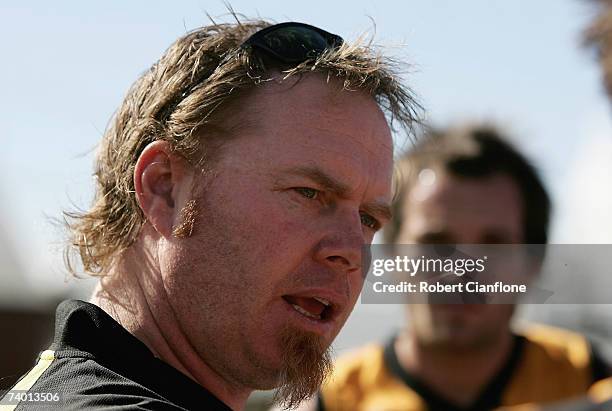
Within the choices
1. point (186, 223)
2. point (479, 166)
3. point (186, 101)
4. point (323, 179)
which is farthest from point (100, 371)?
point (479, 166)

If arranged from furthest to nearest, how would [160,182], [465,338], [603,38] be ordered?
[465,338], [603,38], [160,182]

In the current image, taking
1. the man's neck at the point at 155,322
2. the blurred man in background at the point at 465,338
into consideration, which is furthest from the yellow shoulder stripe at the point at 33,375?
the blurred man in background at the point at 465,338

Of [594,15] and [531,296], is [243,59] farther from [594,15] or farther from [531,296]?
[531,296]

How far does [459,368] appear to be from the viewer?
400 cm

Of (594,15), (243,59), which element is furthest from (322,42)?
(594,15)

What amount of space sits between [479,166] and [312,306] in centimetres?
248

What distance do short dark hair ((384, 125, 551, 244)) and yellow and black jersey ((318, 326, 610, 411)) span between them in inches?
18.7

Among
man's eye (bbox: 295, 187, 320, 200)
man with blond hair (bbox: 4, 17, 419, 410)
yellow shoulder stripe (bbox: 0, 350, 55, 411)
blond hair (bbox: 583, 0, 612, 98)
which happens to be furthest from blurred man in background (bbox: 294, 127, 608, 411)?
yellow shoulder stripe (bbox: 0, 350, 55, 411)

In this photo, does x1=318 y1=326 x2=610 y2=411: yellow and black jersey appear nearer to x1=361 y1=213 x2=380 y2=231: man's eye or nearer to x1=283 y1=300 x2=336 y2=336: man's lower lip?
x1=361 y1=213 x2=380 y2=231: man's eye

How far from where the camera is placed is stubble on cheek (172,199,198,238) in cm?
194

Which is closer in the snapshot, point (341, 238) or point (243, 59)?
point (341, 238)

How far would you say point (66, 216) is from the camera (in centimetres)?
264

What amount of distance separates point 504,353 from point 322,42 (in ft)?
7.20

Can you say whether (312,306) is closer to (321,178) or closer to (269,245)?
(269,245)
